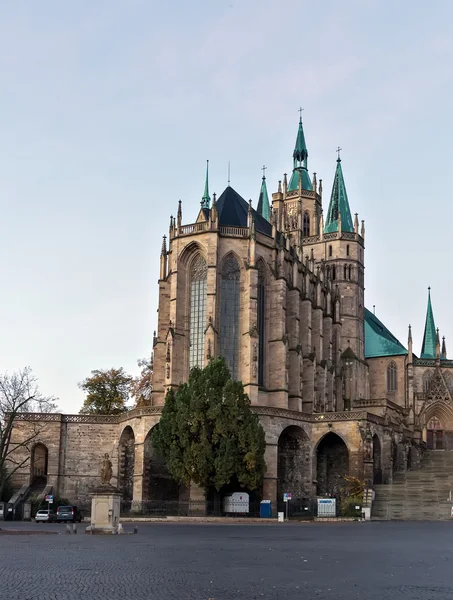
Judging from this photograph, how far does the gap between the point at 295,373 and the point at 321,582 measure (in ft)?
159

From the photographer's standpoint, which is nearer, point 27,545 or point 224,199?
point 27,545

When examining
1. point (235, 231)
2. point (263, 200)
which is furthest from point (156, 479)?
point (263, 200)

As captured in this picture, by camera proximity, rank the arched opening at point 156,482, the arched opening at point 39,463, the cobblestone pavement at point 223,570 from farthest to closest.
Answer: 1. the arched opening at point 39,463
2. the arched opening at point 156,482
3. the cobblestone pavement at point 223,570

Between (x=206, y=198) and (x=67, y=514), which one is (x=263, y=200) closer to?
(x=206, y=198)

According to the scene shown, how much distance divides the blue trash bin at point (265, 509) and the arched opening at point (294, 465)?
3.67m

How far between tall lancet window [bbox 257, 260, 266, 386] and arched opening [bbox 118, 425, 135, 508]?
33.1 ft

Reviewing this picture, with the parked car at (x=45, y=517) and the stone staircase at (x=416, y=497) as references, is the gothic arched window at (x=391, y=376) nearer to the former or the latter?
the stone staircase at (x=416, y=497)

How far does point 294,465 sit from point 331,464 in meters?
4.05

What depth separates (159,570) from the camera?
1733 centimetres

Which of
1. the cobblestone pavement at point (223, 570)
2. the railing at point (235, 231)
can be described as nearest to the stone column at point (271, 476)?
the railing at point (235, 231)

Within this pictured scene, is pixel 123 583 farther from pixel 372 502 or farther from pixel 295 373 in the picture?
pixel 295 373

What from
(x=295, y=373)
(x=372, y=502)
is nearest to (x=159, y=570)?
(x=372, y=502)

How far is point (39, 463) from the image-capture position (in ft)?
208

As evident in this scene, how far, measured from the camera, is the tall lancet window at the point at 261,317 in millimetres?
61594
